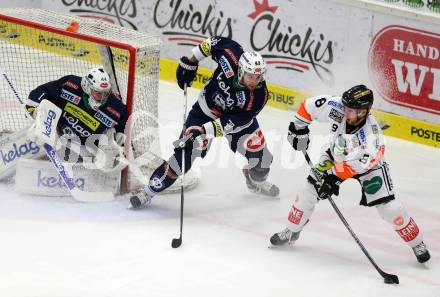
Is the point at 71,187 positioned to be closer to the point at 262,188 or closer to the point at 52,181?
the point at 52,181

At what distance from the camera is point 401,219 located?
607cm

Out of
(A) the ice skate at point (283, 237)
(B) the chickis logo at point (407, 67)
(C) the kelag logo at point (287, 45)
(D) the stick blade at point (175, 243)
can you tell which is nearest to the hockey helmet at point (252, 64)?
(A) the ice skate at point (283, 237)

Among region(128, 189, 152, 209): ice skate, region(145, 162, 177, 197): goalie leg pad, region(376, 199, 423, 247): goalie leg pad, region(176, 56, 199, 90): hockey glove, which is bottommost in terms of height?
region(128, 189, 152, 209): ice skate

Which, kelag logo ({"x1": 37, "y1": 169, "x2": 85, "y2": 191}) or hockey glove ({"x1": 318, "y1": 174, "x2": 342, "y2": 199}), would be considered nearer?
hockey glove ({"x1": 318, "y1": 174, "x2": 342, "y2": 199})

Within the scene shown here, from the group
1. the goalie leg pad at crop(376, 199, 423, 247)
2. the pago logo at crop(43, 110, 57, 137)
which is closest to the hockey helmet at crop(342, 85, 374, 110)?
the goalie leg pad at crop(376, 199, 423, 247)

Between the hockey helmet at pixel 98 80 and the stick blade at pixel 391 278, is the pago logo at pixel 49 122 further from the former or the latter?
the stick blade at pixel 391 278

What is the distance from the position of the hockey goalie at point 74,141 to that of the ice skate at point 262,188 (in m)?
1.01

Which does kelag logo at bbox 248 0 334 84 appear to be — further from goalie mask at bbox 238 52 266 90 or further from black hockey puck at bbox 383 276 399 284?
black hockey puck at bbox 383 276 399 284

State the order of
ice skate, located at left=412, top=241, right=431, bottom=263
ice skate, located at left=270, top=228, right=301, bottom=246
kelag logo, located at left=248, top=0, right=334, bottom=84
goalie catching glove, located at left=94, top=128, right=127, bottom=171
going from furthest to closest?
kelag logo, located at left=248, top=0, right=334, bottom=84, goalie catching glove, located at left=94, top=128, right=127, bottom=171, ice skate, located at left=270, top=228, right=301, bottom=246, ice skate, located at left=412, top=241, right=431, bottom=263

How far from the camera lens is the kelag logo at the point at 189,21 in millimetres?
9758

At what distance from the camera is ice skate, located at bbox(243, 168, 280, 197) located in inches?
293

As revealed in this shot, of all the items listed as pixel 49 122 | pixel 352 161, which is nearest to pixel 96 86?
pixel 49 122

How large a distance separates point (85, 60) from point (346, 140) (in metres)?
2.49

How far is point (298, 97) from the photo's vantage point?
30.6ft
